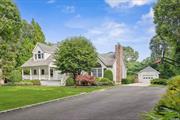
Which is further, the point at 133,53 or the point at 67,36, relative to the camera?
the point at 133,53

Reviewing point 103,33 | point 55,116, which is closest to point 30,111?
point 55,116

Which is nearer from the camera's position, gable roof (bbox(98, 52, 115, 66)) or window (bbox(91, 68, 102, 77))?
window (bbox(91, 68, 102, 77))

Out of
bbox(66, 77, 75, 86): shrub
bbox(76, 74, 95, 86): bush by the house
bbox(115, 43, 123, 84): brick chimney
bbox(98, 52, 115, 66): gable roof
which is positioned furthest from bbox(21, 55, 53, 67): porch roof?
bbox(76, 74, 95, 86): bush by the house

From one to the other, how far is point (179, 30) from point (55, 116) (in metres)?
23.1

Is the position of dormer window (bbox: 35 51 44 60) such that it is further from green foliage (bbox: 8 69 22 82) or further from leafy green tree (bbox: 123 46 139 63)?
leafy green tree (bbox: 123 46 139 63)

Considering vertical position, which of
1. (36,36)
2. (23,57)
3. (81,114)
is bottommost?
(81,114)

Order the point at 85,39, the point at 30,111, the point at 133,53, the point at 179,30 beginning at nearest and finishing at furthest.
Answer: the point at 30,111 < the point at 179,30 < the point at 85,39 < the point at 133,53

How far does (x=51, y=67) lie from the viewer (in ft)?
170

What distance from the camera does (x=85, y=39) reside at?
44031mm

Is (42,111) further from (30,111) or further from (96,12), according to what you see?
(96,12)

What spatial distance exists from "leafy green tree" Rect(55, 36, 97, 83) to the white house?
6.69 meters

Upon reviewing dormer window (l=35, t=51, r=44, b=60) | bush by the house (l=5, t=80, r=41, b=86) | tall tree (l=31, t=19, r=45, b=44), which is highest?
tall tree (l=31, t=19, r=45, b=44)

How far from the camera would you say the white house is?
50062 mm

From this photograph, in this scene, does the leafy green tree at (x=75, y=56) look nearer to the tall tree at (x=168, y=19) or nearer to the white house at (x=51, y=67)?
→ the white house at (x=51, y=67)
